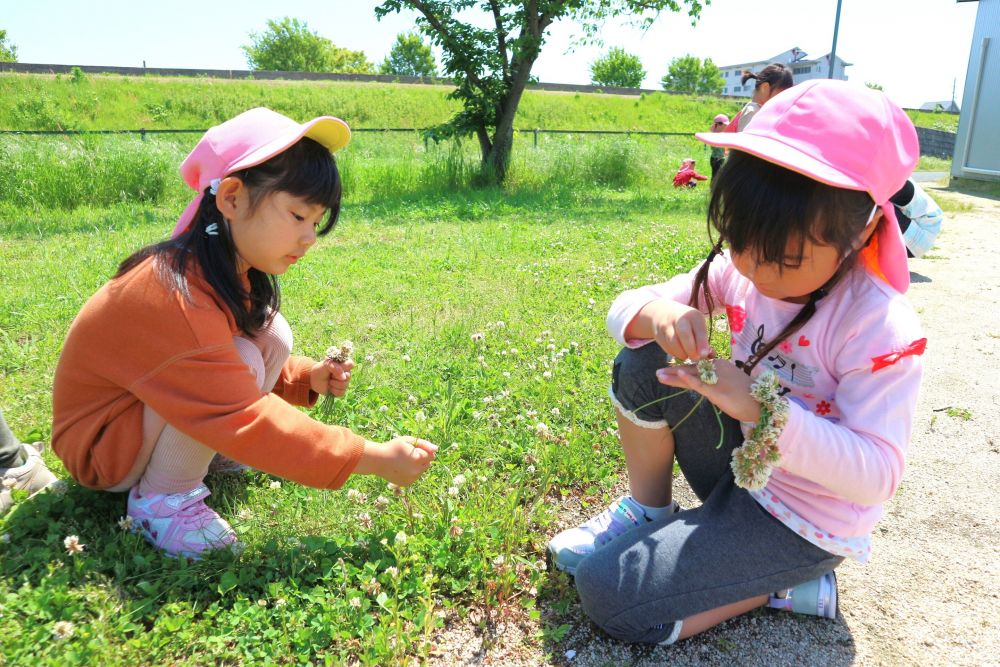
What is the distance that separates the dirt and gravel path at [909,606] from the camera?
6.09ft

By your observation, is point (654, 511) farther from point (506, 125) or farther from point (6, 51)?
point (6, 51)

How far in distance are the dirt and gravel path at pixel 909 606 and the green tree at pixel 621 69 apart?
7010 centimetres

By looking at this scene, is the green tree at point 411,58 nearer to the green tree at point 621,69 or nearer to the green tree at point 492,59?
the green tree at point 621,69

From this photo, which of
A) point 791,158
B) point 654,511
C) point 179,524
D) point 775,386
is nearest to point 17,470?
point 179,524

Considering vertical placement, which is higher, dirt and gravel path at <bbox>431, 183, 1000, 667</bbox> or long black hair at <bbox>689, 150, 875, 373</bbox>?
long black hair at <bbox>689, 150, 875, 373</bbox>

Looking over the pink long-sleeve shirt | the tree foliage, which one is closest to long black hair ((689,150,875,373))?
the pink long-sleeve shirt

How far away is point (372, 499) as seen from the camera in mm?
2377

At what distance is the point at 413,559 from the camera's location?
80.0 inches

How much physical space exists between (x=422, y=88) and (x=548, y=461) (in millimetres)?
39129

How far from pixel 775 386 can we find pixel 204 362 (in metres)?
1.48

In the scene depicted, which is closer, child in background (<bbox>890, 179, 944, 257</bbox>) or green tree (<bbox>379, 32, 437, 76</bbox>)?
child in background (<bbox>890, 179, 944, 257</bbox>)

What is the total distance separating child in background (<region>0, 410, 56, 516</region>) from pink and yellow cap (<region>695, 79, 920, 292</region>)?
239 centimetres

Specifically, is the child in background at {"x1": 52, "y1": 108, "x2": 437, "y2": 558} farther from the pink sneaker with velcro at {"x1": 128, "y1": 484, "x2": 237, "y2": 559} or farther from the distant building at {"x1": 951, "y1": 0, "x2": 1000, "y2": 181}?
the distant building at {"x1": 951, "y1": 0, "x2": 1000, "y2": 181}

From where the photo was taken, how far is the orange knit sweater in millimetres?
1873
